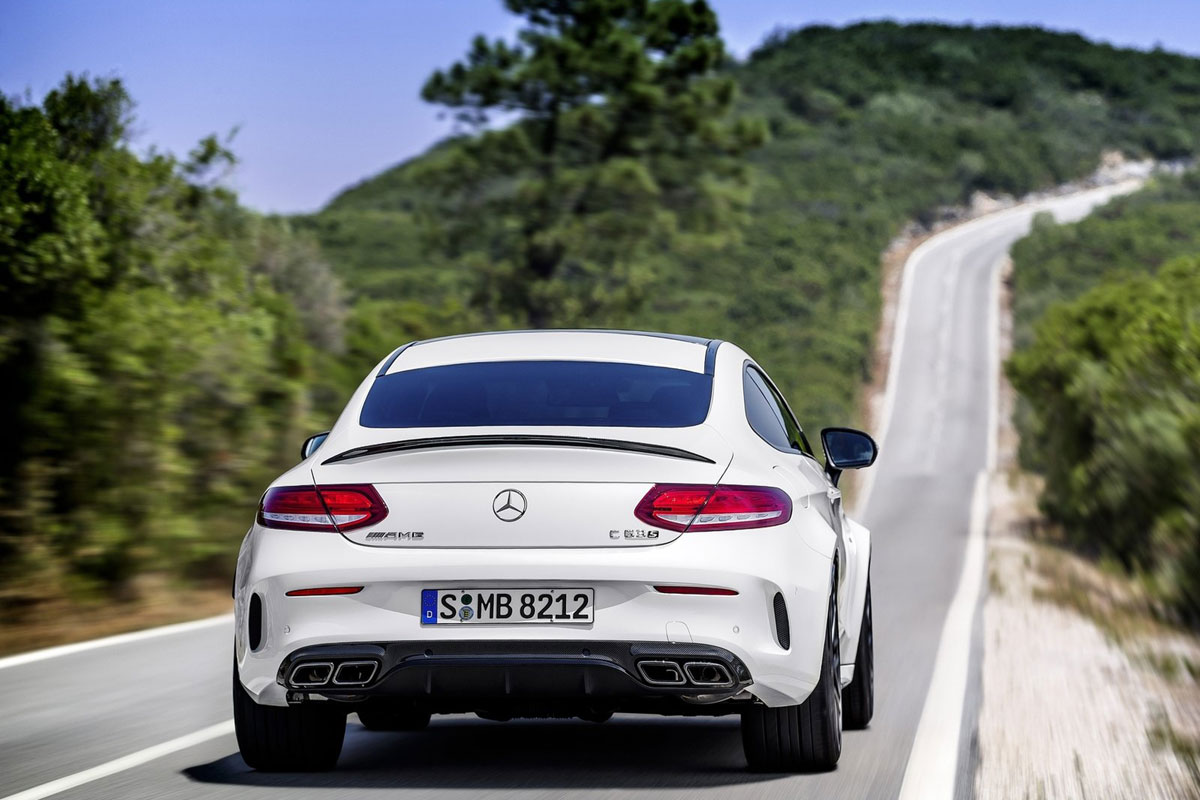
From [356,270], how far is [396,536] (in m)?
81.9

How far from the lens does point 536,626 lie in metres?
4.98

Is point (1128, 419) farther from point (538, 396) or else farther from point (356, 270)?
point (356, 270)

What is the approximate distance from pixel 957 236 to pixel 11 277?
94.0 m

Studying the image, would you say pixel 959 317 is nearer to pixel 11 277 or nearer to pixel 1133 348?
pixel 1133 348

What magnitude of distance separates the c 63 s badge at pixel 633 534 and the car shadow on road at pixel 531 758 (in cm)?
102

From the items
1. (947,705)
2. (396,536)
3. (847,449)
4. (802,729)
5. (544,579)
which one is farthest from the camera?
(947,705)

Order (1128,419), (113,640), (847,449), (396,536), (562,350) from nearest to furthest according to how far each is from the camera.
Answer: (396,536) → (562,350) → (847,449) → (113,640) → (1128,419)

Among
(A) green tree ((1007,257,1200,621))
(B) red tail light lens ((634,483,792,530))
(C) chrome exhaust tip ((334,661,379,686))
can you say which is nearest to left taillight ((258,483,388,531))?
(C) chrome exhaust tip ((334,661,379,686))

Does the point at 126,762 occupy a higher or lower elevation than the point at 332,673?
lower

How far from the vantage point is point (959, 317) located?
3095 inches

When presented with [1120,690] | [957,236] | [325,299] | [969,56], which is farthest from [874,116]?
[1120,690]

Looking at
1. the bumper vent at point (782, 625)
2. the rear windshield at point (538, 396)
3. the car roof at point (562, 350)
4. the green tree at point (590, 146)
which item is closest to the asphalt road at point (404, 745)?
the bumper vent at point (782, 625)

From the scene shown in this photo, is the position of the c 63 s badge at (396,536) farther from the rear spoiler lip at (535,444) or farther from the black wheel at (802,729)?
the black wheel at (802,729)

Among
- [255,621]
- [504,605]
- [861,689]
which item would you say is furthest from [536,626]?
[861,689]
